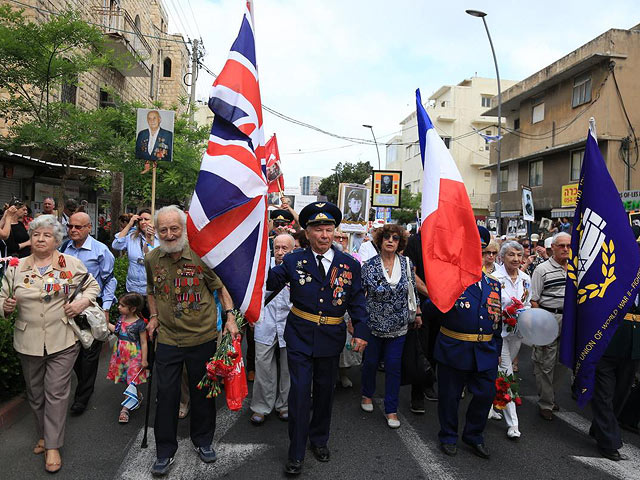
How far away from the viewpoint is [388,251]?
5.19m

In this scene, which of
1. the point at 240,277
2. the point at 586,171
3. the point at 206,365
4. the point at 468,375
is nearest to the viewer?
the point at 240,277

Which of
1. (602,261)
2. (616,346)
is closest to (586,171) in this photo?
(602,261)

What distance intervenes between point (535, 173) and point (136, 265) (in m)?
26.1

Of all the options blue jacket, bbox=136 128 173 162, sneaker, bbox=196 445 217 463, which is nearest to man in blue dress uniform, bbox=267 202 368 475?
sneaker, bbox=196 445 217 463

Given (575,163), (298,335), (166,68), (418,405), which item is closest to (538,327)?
(418,405)

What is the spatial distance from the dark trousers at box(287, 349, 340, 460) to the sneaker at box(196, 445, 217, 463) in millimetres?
628

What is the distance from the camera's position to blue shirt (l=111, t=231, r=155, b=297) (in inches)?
241

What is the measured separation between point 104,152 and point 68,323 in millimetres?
7786

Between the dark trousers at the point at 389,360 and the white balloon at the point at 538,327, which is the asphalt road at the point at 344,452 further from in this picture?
the white balloon at the point at 538,327

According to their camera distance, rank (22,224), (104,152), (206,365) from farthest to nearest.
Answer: (104,152) < (22,224) < (206,365)

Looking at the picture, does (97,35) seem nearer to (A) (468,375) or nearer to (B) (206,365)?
(B) (206,365)

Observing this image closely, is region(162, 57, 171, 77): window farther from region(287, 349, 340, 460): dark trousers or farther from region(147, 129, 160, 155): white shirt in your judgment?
region(287, 349, 340, 460): dark trousers

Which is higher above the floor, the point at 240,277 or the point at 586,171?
the point at 586,171

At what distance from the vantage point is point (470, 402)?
4387 mm
